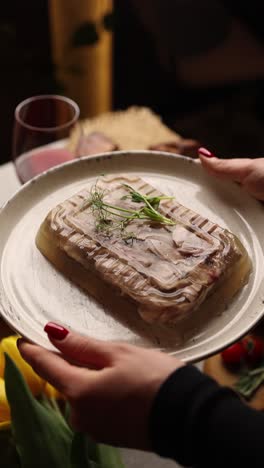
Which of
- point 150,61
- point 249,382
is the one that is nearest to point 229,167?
point 249,382

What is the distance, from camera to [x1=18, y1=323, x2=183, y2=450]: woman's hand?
0.75m

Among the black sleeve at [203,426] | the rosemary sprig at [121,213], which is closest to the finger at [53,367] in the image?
the black sleeve at [203,426]

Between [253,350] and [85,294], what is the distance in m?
0.48

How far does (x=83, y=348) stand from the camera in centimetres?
82

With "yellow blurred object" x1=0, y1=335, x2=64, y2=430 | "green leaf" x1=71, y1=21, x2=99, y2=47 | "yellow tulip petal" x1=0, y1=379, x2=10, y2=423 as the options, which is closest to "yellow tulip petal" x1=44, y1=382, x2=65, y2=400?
"yellow blurred object" x1=0, y1=335, x2=64, y2=430

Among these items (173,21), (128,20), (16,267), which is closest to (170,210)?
(16,267)

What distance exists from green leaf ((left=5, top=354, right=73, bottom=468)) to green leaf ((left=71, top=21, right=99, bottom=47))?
1642 mm

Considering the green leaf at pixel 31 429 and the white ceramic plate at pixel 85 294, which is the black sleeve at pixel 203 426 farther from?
the green leaf at pixel 31 429

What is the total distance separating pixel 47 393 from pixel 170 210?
0.43 meters

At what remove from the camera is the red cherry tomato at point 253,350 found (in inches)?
50.2

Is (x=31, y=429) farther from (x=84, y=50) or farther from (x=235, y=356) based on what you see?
(x=84, y=50)

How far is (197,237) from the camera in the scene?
97 centimetres

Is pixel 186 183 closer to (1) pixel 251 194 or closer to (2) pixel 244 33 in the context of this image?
(1) pixel 251 194

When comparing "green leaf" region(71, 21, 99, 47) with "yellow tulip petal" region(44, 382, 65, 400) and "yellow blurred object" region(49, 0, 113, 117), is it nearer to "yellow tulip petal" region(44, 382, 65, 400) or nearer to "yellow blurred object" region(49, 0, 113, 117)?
"yellow blurred object" region(49, 0, 113, 117)
